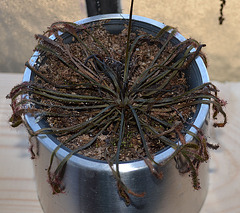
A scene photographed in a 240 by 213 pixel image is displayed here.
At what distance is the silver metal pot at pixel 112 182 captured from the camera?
0.46 meters

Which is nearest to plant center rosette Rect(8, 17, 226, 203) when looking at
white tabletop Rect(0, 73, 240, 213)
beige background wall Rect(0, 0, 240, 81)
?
white tabletop Rect(0, 73, 240, 213)

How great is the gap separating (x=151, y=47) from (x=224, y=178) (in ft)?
0.84

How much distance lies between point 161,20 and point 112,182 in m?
0.82

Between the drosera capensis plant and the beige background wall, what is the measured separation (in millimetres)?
616

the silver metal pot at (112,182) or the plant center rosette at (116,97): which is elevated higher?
the plant center rosette at (116,97)

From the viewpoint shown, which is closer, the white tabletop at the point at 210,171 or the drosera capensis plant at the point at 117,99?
the drosera capensis plant at the point at 117,99

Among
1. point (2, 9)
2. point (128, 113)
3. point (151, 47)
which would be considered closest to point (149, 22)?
point (151, 47)

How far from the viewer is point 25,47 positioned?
123cm

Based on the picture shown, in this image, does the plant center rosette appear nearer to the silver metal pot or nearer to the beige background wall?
the silver metal pot

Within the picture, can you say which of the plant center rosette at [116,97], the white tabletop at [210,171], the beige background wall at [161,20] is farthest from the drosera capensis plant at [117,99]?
the beige background wall at [161,20]

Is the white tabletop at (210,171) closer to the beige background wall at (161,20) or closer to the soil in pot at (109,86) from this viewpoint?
the soil in pot at (109,86)

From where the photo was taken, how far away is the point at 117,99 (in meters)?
0.53

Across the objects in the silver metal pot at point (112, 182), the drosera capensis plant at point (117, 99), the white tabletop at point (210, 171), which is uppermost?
the drosera capensis plant at point (117, 99)

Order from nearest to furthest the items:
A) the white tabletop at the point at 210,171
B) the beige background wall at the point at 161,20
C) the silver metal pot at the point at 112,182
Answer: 1. the silver metal pot at the point at 112,182
2. the white tabletop at the point at 210,171
3. the beige background wall at the point at 161,20
